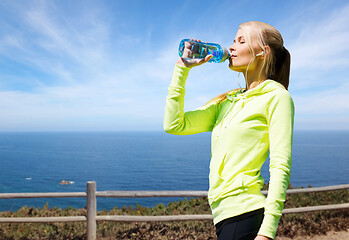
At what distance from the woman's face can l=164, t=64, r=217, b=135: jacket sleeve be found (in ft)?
0.86

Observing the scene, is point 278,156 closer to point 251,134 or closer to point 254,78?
point 251,134

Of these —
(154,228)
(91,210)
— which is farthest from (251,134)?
(154,228)

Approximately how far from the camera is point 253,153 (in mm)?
1347

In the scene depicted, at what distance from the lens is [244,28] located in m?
1.51

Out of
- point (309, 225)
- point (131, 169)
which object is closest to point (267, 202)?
point (309, 225)

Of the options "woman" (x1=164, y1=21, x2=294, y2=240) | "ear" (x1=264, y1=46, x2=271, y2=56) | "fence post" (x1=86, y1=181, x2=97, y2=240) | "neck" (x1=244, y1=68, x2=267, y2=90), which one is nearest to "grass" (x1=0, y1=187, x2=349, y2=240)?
"fence post" (x1=86, y1=181, x2=97, y2=240)

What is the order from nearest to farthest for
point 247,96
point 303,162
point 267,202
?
point 267,202
point 247,96
point 303,162

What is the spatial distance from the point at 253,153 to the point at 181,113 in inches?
18.7

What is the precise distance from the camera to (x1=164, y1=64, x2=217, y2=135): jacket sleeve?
1.56m

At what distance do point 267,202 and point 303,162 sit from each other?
4332 inches

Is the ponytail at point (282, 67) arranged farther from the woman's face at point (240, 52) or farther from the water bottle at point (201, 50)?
the water bottle at point (201, 50)

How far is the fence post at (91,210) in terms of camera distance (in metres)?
5.39

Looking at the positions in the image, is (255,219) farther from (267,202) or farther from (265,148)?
(265,148)

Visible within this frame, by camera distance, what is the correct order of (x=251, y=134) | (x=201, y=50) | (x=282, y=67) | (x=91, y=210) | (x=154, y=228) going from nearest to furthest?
(x=251, y=134) → (x=282, y=67) → (x=201, y=50) → (x=91, y=210) → (x=154, y=228)
